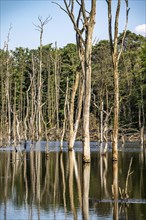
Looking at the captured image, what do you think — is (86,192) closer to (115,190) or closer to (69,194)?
(69,194)

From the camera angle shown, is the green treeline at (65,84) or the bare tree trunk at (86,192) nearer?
the bare tree trunk at (86,192)

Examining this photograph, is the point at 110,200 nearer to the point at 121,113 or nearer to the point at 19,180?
the point at 19,180

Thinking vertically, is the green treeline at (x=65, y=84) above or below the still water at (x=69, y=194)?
above

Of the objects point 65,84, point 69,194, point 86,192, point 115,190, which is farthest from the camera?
point 65,84

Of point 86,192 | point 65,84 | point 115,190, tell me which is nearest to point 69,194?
point 86,192

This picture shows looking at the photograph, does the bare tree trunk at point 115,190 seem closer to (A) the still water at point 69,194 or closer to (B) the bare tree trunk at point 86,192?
(A) the still water at point 69,194

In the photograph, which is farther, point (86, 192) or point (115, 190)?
point (115, 190)

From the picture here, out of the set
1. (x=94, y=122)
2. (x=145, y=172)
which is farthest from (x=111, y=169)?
(x=94, y=122)

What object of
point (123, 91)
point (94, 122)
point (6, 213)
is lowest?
point (6, 213)

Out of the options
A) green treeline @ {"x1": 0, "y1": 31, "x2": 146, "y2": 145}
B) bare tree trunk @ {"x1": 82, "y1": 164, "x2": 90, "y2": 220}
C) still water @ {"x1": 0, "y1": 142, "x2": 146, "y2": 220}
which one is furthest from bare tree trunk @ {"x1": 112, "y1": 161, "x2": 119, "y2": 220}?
green treeline @ {"x1": 0, "y1": 31, "x2": 146, "y2": 145}

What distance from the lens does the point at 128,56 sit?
6881cm

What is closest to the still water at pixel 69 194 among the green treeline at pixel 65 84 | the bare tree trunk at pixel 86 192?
the bare tree trunk at pixel 86 192

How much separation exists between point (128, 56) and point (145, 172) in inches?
1970

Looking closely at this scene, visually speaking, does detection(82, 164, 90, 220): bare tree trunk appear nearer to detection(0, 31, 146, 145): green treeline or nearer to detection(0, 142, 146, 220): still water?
detection(0, 142, 146, 220): still water
